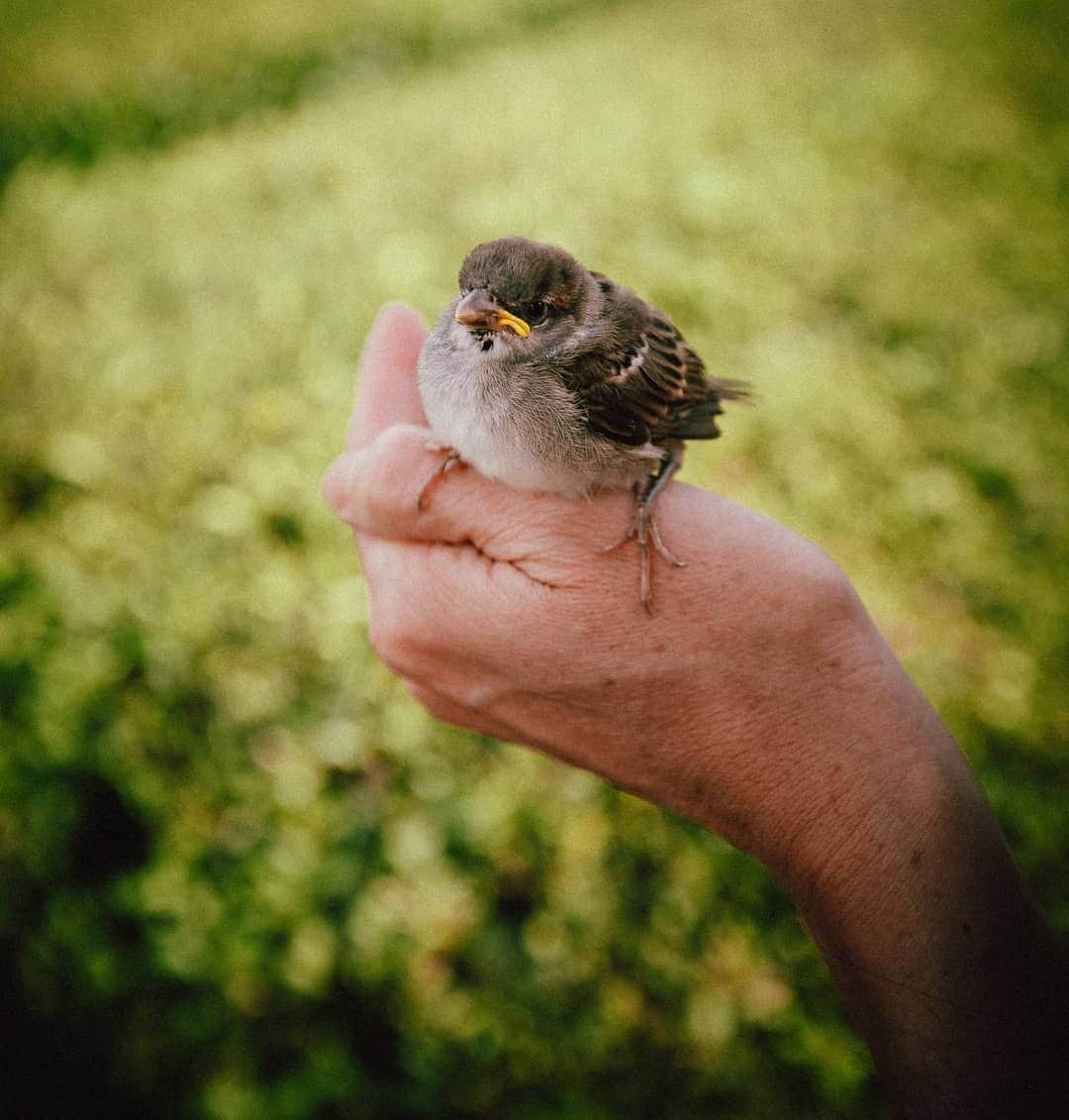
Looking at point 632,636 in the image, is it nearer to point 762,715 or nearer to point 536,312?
point 762,715

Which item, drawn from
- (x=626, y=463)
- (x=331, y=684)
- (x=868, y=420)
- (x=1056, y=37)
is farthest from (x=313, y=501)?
(x=1056, y=37)

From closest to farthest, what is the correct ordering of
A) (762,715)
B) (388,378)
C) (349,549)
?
(762,715) → (388,378) → (349,549)

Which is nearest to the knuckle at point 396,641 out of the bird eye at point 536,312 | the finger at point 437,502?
the finger at point 437,502

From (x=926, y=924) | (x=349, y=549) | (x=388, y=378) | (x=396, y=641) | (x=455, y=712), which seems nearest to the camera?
(x=926, y=924)

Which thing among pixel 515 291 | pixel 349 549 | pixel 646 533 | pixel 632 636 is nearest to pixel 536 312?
pixel 515 291

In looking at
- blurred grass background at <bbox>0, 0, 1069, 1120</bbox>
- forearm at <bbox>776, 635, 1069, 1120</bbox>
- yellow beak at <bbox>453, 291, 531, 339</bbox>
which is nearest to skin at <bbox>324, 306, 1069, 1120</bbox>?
forearm at <bbox>776, 635, 1069, 1120</bbox>

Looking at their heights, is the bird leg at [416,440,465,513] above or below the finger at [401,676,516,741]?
above

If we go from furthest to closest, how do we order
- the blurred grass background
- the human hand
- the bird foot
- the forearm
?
1. the blurred grass background
2. the bird foot
3. the human hand
4. the forearm

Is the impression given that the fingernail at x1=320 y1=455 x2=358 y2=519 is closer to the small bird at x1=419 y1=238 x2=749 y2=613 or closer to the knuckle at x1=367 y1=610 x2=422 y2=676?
the small bird at x1=419 y1=238 x2=749 y2=613
